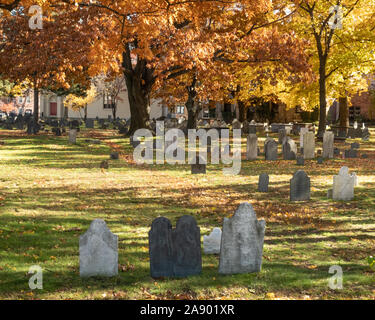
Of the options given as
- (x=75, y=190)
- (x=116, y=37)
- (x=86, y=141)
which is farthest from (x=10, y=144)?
(x=75, y=190)

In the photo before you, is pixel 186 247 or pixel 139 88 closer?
pixel 186 247

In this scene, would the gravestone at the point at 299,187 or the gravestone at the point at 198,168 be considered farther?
the gravestone at the point at 198,168

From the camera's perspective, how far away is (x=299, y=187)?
454 inches

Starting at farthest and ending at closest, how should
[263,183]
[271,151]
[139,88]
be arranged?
[139,88] < [271,151] < [263,183]

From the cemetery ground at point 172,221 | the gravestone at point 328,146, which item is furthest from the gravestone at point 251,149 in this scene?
the gravestone at point 328,146

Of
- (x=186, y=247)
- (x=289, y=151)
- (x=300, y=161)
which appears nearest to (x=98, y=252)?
(x=186, y=247)

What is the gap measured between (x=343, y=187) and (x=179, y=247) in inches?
258

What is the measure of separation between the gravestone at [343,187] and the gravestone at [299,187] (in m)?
0.67

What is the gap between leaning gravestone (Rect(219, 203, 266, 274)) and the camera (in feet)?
20.9

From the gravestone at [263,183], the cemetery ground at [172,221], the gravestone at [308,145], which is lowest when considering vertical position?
the cemetery ground at [172,221]

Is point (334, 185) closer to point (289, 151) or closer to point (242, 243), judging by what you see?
point (242, 243)

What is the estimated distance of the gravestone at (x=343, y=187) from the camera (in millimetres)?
11648

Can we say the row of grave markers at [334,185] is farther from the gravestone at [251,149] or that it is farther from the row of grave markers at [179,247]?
the gravestone at [251,149]

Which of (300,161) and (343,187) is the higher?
(300,161)
